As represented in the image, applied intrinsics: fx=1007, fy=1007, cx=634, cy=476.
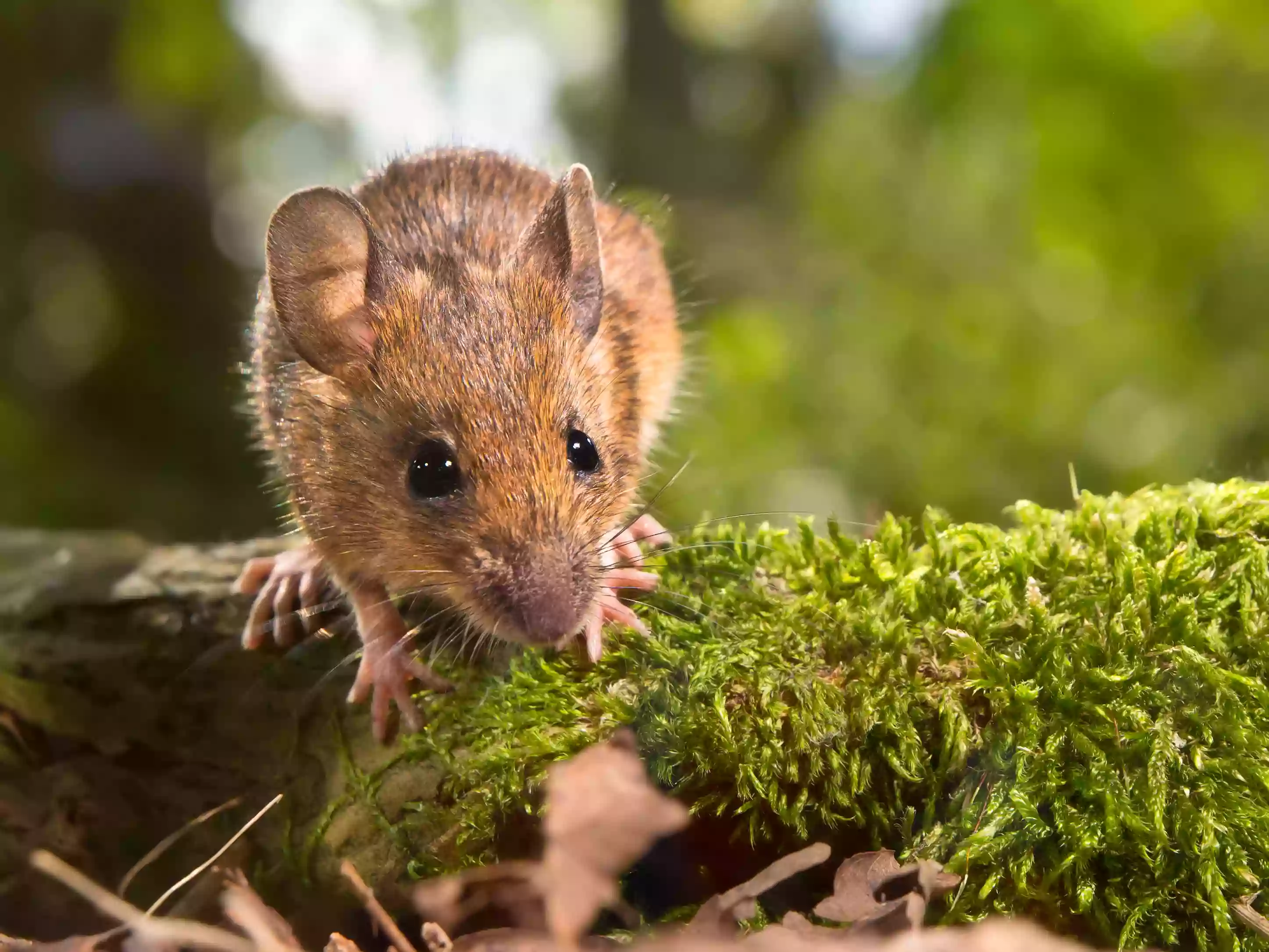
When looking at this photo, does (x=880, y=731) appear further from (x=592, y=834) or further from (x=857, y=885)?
(x=592, y=834)

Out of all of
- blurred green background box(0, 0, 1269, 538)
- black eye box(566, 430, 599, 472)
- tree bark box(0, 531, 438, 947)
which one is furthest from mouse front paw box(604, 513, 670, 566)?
blurred green background box(0, 0, 1269, 538)

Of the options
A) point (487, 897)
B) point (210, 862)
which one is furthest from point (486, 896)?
point (210, 862)

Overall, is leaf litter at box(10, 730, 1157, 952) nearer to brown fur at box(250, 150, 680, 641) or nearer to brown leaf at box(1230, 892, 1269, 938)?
brown leaf at box(1230, 892, 1269, 938)

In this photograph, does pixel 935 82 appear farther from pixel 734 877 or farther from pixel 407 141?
pixel 734 877

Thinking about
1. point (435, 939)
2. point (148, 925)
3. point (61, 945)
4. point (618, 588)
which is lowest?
point (61, 945)

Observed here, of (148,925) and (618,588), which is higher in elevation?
(618,588)

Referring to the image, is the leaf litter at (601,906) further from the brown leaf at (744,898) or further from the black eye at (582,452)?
the black eye at (582,452)

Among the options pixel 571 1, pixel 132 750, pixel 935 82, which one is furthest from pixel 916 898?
pixel 571 1
